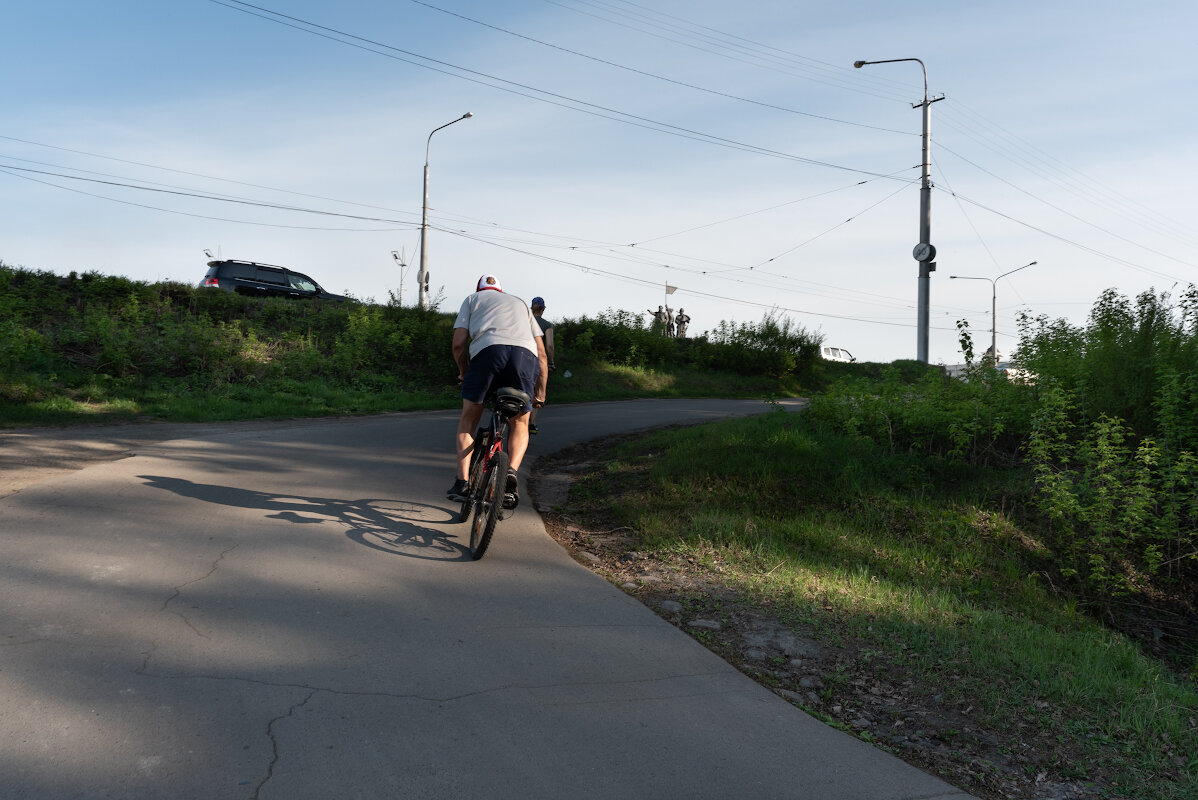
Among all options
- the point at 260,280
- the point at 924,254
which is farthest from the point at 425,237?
the point at 924,254

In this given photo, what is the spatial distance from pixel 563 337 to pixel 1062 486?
21569 mm

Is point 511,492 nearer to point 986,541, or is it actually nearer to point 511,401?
point 511,401

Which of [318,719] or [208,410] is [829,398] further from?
[208,410]

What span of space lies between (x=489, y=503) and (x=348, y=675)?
6.91 feet

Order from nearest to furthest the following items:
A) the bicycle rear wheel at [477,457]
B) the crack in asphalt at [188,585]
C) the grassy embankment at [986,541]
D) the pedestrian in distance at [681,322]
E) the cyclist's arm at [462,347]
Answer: the grassy embankment at [986,541] → the crack in asphalt at [188,585] → the cyclist's arm at [462,347] → the bicycle rear wheel at [477,457] → the pedestrian in distance at [681,322]

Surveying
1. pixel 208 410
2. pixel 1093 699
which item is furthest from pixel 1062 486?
pixel 208 410

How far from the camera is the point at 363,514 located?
6602 millimetres

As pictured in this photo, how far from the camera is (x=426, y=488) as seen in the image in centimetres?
786

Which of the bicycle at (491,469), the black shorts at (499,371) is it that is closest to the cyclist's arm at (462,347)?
the black shorts at (499,371)

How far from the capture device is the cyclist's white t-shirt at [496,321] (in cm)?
591

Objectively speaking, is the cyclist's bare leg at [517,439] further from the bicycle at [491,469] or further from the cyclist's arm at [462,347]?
the cyclist's arm at [462,347]

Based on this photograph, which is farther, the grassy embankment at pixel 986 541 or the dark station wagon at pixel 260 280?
the dark station wagon at pixel 260 280

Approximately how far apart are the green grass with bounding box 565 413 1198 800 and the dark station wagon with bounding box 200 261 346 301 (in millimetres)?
20077

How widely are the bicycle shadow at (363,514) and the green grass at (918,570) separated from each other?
1.67 meters
